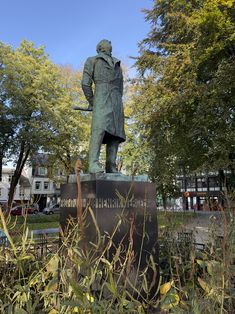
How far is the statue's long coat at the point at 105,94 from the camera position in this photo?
5.50 meters

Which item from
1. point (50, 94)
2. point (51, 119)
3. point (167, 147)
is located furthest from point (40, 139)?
point (167, 147)

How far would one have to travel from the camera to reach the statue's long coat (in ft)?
18.1

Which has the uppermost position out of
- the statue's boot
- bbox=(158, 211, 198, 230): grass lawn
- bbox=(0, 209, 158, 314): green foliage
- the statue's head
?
the statue's head

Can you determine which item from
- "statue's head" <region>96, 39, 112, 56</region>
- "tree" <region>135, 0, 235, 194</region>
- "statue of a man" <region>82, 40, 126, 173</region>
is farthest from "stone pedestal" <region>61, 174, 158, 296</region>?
"tree" <region>135, 0, 235, 194</region>

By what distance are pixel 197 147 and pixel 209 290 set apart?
18214mm

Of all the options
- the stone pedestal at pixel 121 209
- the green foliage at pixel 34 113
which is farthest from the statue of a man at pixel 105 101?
the green foliage at pixel 34 113

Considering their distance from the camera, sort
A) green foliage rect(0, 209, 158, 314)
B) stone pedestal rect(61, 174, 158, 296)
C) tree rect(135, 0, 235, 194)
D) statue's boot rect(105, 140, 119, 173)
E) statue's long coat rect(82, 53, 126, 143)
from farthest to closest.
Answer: tree rect(135, 0, 235, 194), statue's boot rect(105, 140, 119, 173), statue's long coat rect(82, 53, 126, 143), stone pedestal rect(61, 174, 158, 296), green foliage rect(0, 209, 158, 314)

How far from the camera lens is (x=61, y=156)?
28.1 metres

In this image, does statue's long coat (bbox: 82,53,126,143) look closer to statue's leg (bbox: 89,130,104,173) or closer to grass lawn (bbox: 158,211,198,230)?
statue's leg (bbox: 89,130,104,173)

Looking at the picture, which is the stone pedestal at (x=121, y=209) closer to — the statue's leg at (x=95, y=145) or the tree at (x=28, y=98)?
the statue's leg at (x=95, y=145)

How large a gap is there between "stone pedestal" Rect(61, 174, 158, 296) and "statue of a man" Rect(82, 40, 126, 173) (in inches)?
23.4

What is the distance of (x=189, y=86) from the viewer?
16734 millimetres

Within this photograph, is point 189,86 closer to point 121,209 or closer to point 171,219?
point 171,219

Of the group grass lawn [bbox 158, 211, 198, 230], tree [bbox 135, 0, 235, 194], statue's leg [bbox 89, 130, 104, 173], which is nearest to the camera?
grass lawn [bbox 158, 211, 198, 230]
